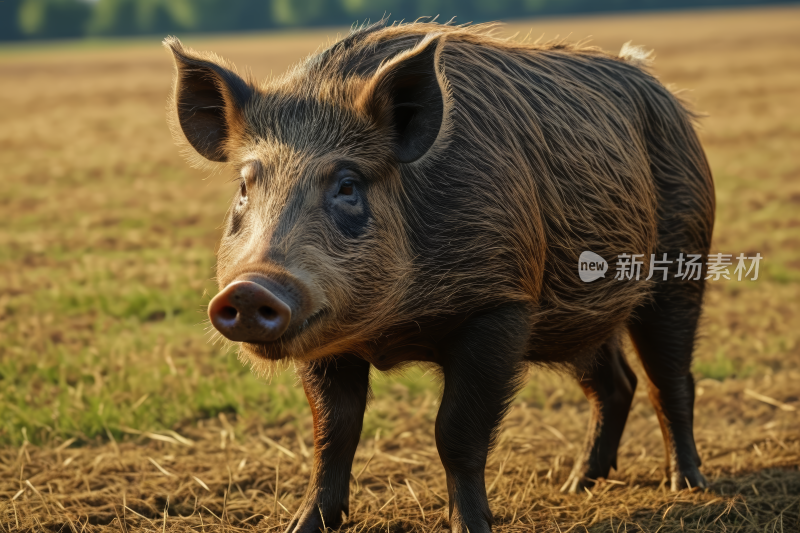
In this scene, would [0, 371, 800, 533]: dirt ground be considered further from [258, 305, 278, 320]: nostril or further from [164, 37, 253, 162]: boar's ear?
[164, 37, 253, 162]: boar's ear

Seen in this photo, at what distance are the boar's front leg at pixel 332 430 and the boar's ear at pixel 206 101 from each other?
948mm

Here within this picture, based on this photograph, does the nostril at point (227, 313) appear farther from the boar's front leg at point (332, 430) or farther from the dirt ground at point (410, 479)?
the dirt ground at point (410, 479)

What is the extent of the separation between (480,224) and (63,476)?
8.20 feet

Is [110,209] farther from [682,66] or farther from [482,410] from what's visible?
[682,66]

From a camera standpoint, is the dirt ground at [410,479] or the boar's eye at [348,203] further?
the dirt ground at [410,479]

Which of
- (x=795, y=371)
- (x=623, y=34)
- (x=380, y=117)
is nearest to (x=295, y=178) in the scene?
(x=380, y=117)

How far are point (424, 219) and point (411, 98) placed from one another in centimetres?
43

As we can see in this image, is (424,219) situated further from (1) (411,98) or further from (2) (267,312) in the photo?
(2) (267,312)

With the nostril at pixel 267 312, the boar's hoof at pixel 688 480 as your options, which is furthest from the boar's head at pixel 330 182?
the boar's hoof at pixel 688 480

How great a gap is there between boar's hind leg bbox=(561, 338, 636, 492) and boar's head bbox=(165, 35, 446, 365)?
5.34 feet

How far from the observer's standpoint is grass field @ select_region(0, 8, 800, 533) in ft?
13.0

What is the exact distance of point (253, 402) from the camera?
5.41 meters

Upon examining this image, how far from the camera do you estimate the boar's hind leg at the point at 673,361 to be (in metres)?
4.32

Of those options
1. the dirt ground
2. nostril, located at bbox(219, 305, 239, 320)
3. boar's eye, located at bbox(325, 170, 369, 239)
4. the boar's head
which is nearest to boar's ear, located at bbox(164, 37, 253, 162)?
the boar's head
